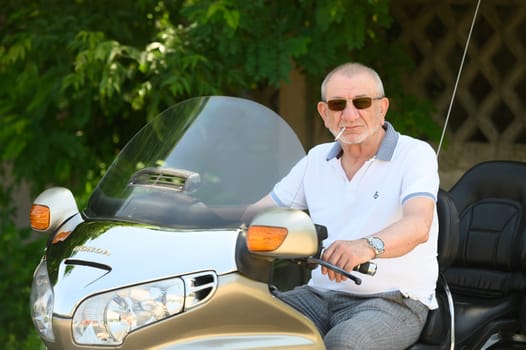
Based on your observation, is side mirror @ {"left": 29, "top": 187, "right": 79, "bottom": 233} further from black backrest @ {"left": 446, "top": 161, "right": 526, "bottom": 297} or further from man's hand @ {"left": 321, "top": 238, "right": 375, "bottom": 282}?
→ black backrest @ {"left": 446, "top": 161, "right": 526, "bottom": 297}

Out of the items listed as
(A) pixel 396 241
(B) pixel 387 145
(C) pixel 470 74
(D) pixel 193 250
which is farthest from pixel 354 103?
(C) pixel 470 74

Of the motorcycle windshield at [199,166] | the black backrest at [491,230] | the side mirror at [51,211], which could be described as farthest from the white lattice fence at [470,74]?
the side mirror at [51,211]

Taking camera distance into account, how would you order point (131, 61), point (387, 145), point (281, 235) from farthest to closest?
point (131, 61)
point (387, 145)
point (281, 235)

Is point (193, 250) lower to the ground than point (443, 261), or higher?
higher

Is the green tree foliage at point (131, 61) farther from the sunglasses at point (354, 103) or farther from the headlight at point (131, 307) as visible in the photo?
the headlight at point (131, 307)

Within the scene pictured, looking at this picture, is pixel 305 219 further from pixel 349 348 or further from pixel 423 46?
pixel 423 46

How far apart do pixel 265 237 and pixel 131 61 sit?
3235mm

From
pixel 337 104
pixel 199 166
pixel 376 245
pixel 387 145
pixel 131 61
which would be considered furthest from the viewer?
pixel 131 61

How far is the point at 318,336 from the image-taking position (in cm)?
264

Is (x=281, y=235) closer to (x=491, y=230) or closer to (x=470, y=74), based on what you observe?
(x=491, y=230)

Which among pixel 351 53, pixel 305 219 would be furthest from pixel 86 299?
pixel 351 53

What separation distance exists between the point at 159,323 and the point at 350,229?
2.60 feet

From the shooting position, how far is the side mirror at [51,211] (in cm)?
298

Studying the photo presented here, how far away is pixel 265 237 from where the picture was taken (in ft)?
8.05
